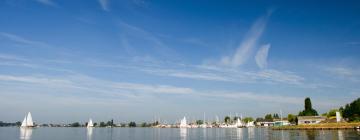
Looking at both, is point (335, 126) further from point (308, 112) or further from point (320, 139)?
point (308, 112)

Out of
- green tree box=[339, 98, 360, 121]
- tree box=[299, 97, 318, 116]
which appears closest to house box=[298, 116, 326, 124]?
tree box=[299, 97, 318, 116]

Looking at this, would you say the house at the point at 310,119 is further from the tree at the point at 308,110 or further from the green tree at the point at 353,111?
the green tree at the point at 353,111

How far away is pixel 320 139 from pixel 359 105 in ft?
282

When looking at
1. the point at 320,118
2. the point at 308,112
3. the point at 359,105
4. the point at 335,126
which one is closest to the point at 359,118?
the point at 359,105

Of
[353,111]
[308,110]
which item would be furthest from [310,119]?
[353,111]

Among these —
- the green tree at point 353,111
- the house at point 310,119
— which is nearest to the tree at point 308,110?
the house at point 310,119

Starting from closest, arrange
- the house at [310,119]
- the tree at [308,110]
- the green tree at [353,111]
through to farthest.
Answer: the green tree at [353,111]
the house at [310,119]
the tree at [308,110]

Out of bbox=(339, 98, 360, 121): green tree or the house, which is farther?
the house

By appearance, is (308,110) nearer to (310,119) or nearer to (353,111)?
(310,119)

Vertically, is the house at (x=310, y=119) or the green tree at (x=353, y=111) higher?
the green tree at (x=353, y=111)

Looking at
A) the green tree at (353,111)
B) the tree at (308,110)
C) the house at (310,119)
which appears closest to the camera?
the green tree at (353,111)

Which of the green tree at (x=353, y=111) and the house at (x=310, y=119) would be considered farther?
the house at (x=310, y=119)

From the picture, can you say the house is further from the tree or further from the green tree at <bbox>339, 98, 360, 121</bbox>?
the green tree at <bbox>339, 98, 360, 121</bbox>

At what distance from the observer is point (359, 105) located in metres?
142
